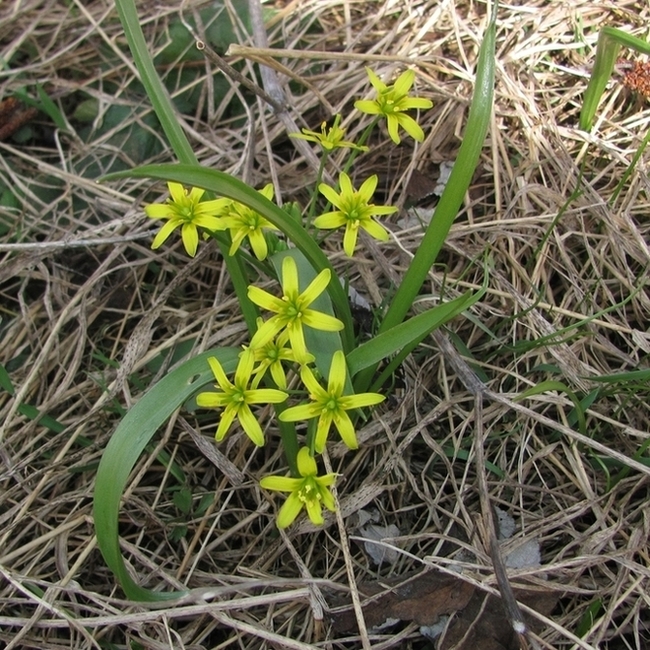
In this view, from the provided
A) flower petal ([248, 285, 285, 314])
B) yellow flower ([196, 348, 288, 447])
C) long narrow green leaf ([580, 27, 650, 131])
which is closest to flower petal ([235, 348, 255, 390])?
yellow flower ([196, 348, 288, 447])

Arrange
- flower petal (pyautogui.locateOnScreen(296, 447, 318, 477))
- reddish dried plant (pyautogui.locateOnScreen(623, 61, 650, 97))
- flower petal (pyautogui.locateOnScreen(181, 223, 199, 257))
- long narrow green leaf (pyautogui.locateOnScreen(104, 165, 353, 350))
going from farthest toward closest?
1. reddish dried plant (pyautogui.locateOnScreen(623, 61, 650, 97))
2. flower petal (pyautogui.locateOnScreen(181, 223, 199, 257))
3. flower petal (pyautogui.locateOnScreen(296, 447, 318, 477))
4. long narrow green leaf (pyautogui.locateOnScreen(104, 165, 353, 350))

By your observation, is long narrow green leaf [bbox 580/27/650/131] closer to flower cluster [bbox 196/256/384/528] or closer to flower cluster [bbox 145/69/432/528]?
flower cluster [bbox 145/69/432/528]

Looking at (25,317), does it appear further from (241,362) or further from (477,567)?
(477,567)

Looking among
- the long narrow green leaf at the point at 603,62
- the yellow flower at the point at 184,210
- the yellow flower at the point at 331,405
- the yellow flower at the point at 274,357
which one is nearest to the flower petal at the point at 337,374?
the yellow flower at the point at 331,405

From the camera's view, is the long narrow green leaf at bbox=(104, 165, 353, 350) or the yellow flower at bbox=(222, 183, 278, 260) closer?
the long narrow green leaf at bbox=(104, 165, 353, 350)

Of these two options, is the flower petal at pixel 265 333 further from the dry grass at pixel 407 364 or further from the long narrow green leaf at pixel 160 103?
the dry grass at pixel 407 364

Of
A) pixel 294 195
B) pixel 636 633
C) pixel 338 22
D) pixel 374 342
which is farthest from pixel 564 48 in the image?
pixel 636 633

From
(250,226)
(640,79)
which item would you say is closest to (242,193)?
(250,226)
